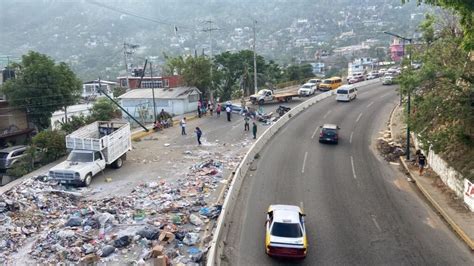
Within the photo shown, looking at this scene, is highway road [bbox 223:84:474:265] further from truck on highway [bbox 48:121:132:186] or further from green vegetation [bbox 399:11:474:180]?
truck on highway [bbox 48:121:132:186]

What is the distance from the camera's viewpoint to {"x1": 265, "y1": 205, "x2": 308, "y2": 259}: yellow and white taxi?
1500 cm

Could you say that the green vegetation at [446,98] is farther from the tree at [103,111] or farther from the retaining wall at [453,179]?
the tree at [103,111]

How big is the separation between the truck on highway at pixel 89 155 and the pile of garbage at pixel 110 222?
0.86m

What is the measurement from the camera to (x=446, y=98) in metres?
22.0

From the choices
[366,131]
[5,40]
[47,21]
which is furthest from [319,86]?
[47,21]

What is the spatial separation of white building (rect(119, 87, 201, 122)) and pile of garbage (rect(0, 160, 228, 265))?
24.8m

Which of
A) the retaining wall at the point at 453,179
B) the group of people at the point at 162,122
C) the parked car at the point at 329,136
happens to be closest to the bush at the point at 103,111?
the group of people at the point at 162,122

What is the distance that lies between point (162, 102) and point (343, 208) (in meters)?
32.4

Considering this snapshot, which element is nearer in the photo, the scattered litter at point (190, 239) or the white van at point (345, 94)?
the scattered litter at point (190, 239)

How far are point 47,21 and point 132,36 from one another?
3272 cm

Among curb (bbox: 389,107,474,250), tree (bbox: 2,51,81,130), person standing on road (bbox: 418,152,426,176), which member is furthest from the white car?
person standing on road (bbox: 418,152,426,176)

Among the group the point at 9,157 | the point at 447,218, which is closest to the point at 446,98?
the point at 447,218

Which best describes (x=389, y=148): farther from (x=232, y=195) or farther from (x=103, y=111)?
(x=103, y=111)

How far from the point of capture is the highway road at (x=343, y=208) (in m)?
15.8
